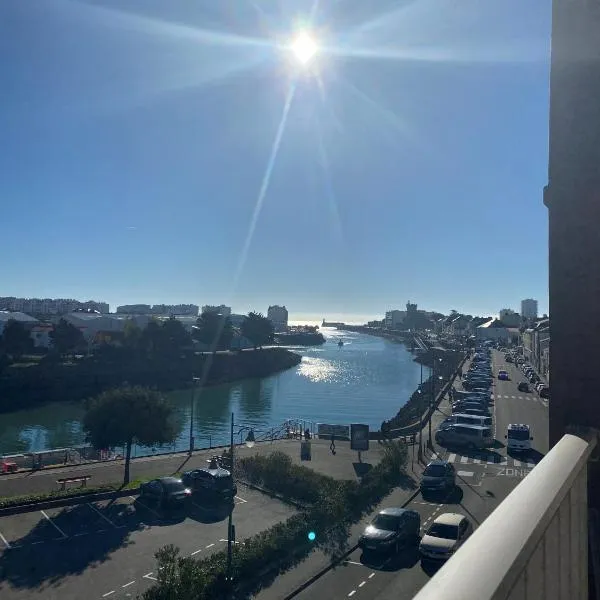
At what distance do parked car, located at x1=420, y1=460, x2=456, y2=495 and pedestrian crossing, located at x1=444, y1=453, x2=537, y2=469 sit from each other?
3.89 metres

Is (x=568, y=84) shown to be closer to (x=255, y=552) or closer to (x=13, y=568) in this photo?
(x=255, y=552)

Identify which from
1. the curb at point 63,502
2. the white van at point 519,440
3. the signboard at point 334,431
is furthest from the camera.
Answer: the signboard at point 334,431

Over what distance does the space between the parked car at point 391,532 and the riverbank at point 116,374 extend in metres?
33.7

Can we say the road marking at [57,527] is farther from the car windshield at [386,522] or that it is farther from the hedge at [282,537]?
the car windshield at [386,522]

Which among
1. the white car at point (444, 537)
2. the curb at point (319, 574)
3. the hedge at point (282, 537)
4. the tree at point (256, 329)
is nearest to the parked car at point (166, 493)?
the hedge at point (282, 537)

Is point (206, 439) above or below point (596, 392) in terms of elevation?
below

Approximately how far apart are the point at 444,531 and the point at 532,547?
1172 centimetres

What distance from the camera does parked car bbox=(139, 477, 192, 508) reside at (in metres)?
15.4

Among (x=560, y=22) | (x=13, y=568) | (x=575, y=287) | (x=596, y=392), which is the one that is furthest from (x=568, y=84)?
(x=13, y=568)

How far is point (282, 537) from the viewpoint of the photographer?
40.0 ft

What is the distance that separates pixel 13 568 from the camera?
37.2ft

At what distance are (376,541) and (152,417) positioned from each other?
33.9 ft

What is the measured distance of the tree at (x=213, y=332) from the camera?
7706 cm

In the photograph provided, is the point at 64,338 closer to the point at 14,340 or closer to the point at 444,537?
the point at 14,340
